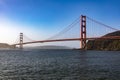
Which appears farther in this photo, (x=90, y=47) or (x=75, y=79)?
(x=90, y=47)

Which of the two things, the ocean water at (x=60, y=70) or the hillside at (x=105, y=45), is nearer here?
the ocean water at (x=60, y=70)

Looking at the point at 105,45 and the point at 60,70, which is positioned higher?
the point at 105,45

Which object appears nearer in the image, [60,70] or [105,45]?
[60,70]

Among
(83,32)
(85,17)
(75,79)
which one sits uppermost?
(85,17)

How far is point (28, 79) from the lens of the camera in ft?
72.5

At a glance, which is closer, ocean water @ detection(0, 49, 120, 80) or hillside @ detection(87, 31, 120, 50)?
ocean water @ detection(0, 49, 120, 80)

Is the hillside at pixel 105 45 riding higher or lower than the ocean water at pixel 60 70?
higher

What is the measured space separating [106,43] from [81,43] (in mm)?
52630

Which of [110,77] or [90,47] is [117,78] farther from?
[90,47]

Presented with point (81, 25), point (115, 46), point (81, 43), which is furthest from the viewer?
point (115, 46)

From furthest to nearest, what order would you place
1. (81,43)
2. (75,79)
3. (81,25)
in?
(81,25) < (81,43) < (75,79)

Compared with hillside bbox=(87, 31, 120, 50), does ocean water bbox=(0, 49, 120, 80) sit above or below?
below

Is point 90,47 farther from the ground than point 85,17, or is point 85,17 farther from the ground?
point 85,17

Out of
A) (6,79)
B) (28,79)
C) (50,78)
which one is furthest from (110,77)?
(6,79)
